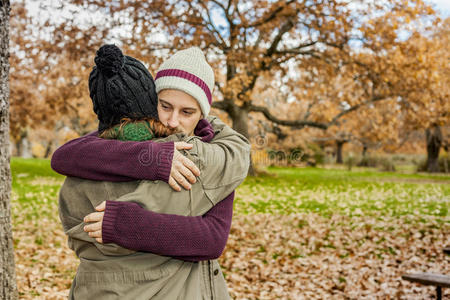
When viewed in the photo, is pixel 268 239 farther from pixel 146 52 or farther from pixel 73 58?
pixel 73 58

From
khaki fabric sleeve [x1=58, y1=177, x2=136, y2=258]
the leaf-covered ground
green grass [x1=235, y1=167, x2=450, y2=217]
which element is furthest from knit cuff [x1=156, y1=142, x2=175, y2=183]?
green grass [x1=235, y1=167, x2=450, y2=217]

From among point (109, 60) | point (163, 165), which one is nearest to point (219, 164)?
point (163, 165)

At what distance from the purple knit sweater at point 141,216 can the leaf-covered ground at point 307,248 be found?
465cm

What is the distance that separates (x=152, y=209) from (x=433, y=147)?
3326cm

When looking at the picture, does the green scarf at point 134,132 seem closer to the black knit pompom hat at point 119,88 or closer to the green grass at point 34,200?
the black knit pompom hat at point 119,88

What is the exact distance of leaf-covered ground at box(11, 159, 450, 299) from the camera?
6207 mm

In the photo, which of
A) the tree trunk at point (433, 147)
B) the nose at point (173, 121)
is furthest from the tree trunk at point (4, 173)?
the tree trunk at point (433, 147)

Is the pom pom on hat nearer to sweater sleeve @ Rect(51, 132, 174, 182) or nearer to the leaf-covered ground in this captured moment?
sweater sleeve @ Rect(51, 132, 174, 182)

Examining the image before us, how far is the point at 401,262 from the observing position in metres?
7.29

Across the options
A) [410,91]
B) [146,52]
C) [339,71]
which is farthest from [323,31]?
[146,52]

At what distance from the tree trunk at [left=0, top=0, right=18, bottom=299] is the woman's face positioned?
8.34ft

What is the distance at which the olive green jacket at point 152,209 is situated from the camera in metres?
1.52

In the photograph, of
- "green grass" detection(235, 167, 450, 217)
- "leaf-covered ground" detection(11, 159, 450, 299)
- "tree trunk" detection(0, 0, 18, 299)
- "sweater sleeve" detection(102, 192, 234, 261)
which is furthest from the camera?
"green grass" detection(235, 167, 450, 217)

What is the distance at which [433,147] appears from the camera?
30641mm
